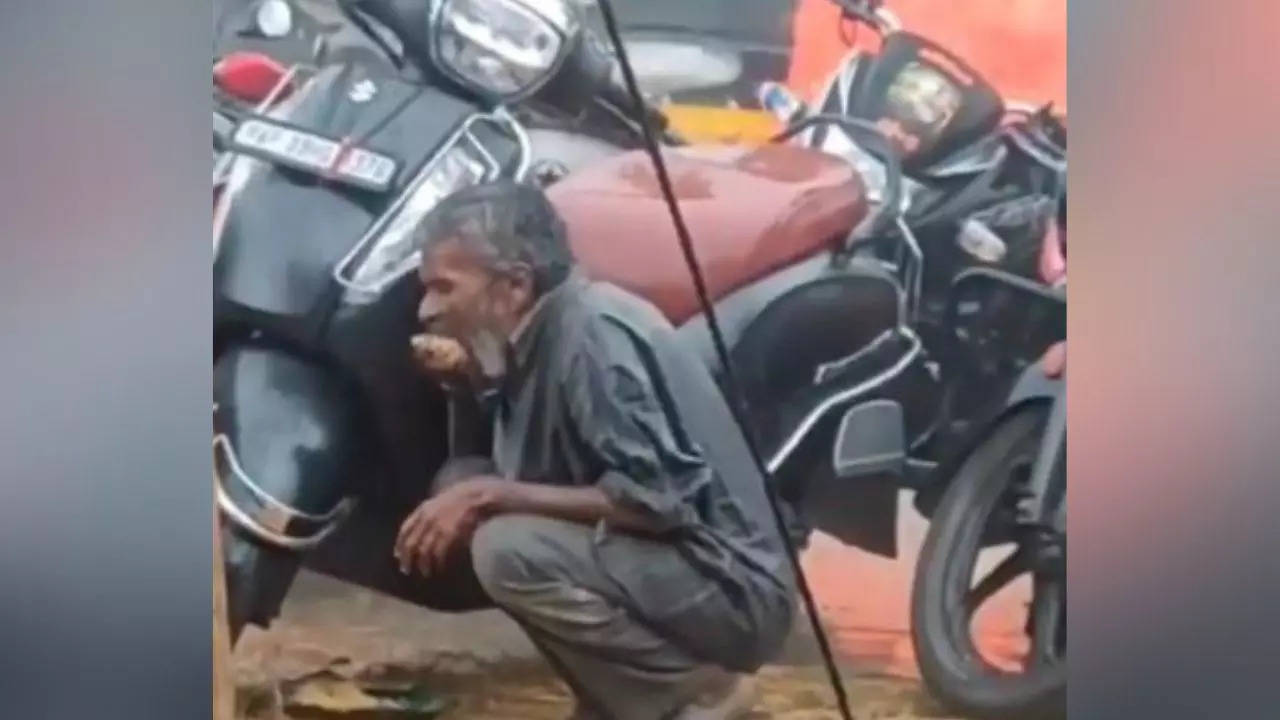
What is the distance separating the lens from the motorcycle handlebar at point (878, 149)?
1084 mm

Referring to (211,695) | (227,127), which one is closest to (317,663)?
(211,695)

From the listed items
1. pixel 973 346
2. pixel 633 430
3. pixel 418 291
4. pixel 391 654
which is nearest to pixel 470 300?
pixel 418 291

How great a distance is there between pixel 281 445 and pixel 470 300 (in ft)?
0.55

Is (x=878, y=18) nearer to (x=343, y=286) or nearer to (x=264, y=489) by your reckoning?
(x=343, y=286)

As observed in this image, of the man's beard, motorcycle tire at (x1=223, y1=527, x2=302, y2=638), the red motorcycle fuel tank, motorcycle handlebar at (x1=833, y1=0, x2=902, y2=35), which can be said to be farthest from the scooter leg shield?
motorcycle handlebar at (x1=833, y1=0, x2=902, y2=35)

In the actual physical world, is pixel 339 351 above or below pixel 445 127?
below

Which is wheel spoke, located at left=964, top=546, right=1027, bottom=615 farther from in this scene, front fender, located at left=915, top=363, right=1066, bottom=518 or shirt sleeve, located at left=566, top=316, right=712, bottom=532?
shirt sleeve, located at left=566, top=316, right=712, bottom=532

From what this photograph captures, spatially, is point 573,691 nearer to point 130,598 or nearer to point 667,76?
point 130,598

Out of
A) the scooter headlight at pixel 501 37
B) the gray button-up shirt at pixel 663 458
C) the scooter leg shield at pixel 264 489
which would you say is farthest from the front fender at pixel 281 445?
the scooter headlight at pixel 501 37

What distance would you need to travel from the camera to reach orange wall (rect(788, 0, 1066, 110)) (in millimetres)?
1076

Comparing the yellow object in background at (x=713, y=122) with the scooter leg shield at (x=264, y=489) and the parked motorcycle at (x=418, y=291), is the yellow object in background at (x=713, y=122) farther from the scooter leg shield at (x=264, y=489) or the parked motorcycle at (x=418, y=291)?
the scooter leg shield at (x=264, y=489)

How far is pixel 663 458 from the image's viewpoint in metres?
1.08

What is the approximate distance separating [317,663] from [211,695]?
0.08 m

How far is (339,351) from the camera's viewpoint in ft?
3.53
